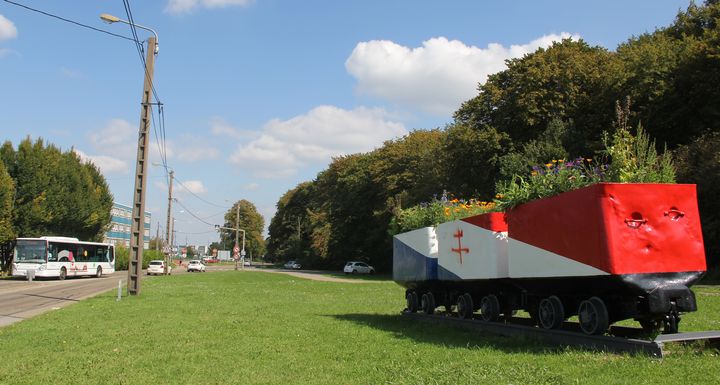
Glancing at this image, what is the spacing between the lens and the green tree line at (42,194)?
4662 centimetres

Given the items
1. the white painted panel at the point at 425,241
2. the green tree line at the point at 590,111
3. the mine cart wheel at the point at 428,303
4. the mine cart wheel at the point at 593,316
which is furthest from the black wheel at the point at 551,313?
the green tree line at the point at 590,111

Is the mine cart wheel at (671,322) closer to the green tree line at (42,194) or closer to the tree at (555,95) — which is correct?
the tree at (555,95)

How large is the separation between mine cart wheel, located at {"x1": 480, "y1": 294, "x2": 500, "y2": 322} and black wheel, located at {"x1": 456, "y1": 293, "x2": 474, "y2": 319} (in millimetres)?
471

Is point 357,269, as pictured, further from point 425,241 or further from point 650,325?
point 650,325

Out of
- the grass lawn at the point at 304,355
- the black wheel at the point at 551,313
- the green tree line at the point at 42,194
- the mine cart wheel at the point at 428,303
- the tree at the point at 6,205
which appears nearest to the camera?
the grass lawn at the point at 304,355

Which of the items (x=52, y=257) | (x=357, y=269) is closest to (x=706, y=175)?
(x=52, y=257)

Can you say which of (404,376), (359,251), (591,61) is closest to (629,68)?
(591,61)

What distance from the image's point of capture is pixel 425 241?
13.2m

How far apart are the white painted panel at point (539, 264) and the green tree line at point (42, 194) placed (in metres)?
46.1

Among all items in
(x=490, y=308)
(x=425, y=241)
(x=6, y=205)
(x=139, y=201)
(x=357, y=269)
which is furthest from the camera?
(x=357, y=269)

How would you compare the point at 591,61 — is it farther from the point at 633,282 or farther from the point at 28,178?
the point at 28,178

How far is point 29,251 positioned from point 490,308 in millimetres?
41148

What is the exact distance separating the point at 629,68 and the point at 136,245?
30380 mm

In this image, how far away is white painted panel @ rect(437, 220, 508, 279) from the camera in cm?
1022
